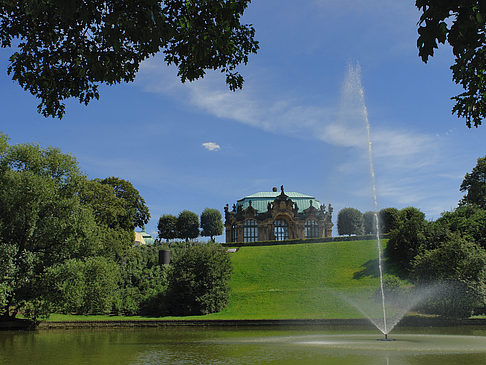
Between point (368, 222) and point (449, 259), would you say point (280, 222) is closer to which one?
point (368, 222)

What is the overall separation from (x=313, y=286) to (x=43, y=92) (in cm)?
3717

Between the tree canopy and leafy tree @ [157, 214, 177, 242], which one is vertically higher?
leafy tree @ [157, 214, 177, 242]

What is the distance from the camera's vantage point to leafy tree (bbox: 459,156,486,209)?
61.7 meters

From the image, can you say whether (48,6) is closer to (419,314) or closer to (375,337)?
(375,337)

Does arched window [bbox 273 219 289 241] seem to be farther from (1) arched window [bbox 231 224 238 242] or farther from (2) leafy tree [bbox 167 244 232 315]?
(2) leafy tree [bbox 167 244 232 315]

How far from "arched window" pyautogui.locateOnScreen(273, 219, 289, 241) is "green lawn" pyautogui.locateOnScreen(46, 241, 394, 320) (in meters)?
18.2

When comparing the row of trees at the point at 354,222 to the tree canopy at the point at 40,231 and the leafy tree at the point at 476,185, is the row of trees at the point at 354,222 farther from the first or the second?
the tree canopy at the point at 40,231

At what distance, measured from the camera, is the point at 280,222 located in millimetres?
82750

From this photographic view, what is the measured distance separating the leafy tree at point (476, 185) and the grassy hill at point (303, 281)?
17.6m

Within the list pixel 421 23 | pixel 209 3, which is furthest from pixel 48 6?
pixel 421 23

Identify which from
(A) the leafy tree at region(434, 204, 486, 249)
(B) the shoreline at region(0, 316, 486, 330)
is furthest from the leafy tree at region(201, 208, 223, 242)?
(B) the shoreline at region(0, 316, 486, 330)

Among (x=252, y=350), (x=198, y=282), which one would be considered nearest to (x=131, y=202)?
(x=198, y=282)

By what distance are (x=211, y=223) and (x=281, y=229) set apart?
56.8 ft

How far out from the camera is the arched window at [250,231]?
8381cm
